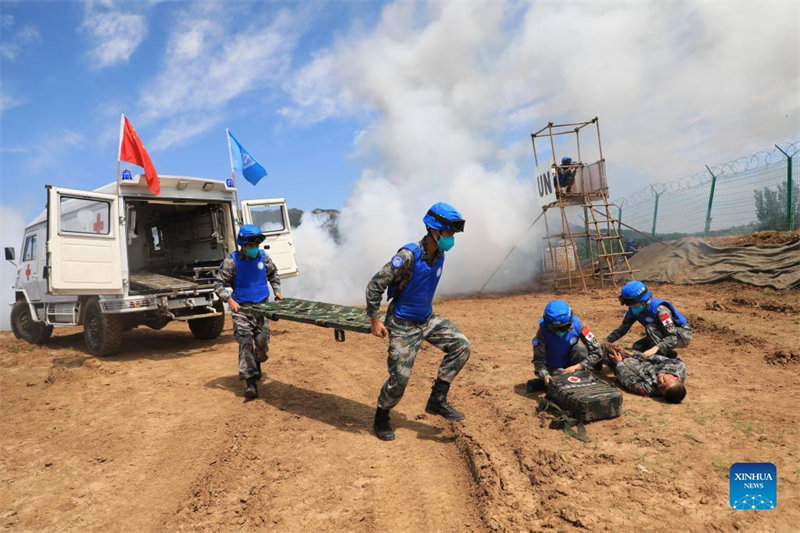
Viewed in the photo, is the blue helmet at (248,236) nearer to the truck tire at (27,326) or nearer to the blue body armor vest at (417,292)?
the blue body armor vest at (417,292)

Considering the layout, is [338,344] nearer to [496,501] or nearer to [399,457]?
[399,457]

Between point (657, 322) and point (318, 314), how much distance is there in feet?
12.8

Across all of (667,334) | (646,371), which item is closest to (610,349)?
(646,371)

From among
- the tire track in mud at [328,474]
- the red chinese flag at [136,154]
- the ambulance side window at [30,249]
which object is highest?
the red chinese flag at [136,154]

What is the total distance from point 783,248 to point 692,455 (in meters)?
9.77

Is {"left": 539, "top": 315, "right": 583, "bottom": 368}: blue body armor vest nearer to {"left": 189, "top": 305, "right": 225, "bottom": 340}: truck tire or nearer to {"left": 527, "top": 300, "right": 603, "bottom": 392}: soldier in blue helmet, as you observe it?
{"left": 527, "top": 300, "right": 603, "bottom": 392}: soldier in blue helmet

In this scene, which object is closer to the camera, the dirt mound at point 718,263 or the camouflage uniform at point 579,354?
the camouflage uniform at point 579,354

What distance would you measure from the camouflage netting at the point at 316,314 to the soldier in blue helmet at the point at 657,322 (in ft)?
9.64

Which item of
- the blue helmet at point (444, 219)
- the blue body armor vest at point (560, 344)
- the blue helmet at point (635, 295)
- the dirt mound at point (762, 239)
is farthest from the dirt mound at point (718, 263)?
the blue helmet at point (444, 219)

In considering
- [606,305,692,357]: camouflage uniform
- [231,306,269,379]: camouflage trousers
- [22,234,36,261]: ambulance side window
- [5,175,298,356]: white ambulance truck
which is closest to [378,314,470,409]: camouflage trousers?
[231,306,269,379]: camouflage trousers

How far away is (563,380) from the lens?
4727 millimetres

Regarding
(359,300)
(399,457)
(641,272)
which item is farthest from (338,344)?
(641,272)

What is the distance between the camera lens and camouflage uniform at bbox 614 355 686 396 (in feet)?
16.1

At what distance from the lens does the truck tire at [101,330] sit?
8.05m
